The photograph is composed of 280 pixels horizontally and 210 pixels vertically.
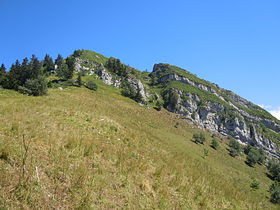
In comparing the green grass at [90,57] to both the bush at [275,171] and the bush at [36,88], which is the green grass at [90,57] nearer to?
the bush at [36,88]

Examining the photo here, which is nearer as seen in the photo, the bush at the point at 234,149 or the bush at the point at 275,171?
the bush at the point at 275,171

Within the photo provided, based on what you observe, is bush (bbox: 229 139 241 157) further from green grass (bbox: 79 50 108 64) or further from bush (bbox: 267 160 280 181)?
green grass (bbox: 79 50 108 64)

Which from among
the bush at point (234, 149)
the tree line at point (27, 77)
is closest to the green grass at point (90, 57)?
the tree line at point (27, 77)

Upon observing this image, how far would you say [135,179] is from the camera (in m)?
6.52

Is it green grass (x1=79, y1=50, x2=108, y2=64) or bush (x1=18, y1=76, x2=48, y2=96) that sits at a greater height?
green grass (x1=79, y1=50, x2=108, y2=64)

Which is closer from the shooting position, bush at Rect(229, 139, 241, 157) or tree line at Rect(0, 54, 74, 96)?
tree line at Rect(0, 54, 74, 96)


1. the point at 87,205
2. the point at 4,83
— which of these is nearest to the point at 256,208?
the point at 87,205

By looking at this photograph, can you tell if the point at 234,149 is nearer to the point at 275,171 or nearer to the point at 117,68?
the point at 275,171

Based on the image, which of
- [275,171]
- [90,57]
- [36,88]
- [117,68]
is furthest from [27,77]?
[275,171]

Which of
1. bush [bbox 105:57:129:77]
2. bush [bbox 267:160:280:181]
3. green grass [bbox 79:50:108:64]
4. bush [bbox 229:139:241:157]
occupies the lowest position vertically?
bush [bbox 267:160:280:181]

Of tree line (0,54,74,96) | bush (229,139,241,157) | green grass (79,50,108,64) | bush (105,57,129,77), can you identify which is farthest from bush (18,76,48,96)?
green grass (79,50,108,64)

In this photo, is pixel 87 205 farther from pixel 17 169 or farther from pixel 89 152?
pixel 89 152

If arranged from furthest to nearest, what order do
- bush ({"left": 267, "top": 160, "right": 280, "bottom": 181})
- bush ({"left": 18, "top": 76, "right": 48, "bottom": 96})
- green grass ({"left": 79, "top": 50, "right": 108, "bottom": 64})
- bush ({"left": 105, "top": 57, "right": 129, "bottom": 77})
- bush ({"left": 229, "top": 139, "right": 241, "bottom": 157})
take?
green grass ({"left": 79, "top": 50, "right": 108, "bottom": 64})
bush ({"left": 105, "top": 57, "right": 129, "bottom": 77})
bush ({"left": 229, "top": 139, "right": 241, "bottom": 157})
bush ({"left": 267, "top": 160, "right": 280, "bottom": 181})
bush ({"left": 18, "top": 76, "right": 48, "bottom": 96})

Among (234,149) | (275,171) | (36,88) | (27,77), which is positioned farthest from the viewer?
(234,149)
